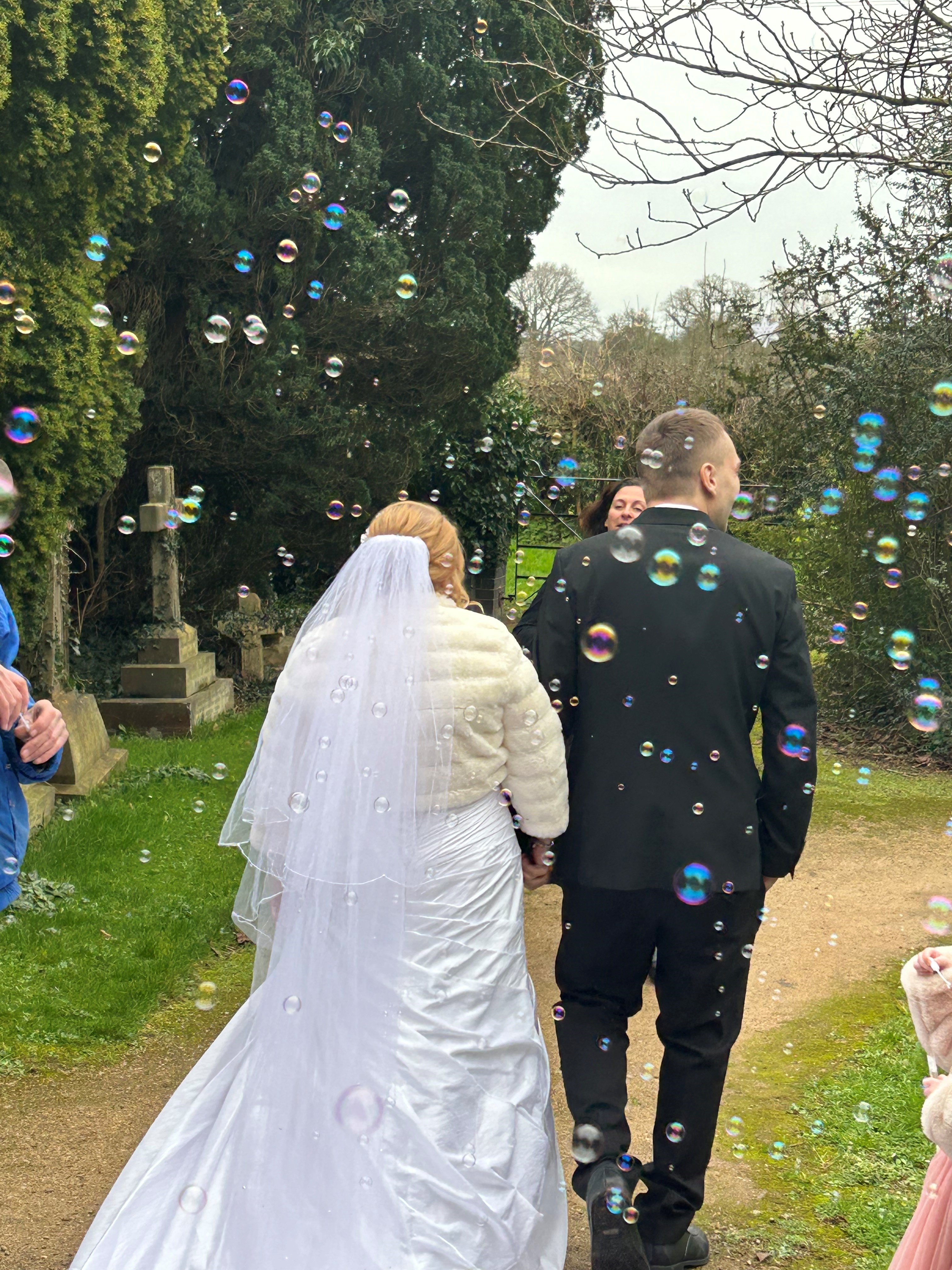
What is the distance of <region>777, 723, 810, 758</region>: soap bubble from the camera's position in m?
2.86

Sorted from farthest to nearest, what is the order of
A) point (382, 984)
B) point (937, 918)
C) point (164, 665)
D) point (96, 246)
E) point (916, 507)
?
point (164, 665), point (916, 507), point (96, 246), point (937, 918), point (382, 984)

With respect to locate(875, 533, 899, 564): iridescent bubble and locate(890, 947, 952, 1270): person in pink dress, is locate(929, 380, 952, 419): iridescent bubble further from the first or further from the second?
locate(890, 947, 952, 1270): person in pink dress

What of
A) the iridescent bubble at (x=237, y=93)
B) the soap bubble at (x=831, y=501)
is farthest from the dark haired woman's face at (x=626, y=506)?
the iridescent bubble at (x=237, y=93)

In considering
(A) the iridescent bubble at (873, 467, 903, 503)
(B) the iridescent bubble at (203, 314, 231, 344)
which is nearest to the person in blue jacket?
(B) the iridescent bubble at (203, 314, 231, 344)

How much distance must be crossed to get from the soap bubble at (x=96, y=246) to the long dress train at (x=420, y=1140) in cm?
517

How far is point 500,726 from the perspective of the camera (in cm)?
297

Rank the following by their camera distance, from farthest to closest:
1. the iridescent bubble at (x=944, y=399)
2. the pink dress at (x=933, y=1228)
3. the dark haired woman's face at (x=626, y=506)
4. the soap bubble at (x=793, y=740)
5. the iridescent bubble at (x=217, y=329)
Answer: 1. the iridescent bubble at (x=217, y=329)
2. the iridescent bubble at (x=944, y=399)
3. the dark haired woman's face at (x=626, y=506)
4. the soap bubble at (x=793, y=740)
5. the pink dress at (x=933, y=1228)

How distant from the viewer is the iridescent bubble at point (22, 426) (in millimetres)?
6566

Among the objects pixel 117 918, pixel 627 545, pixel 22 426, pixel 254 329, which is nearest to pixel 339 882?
pixel 627 545

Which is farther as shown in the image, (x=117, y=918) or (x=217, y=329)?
(x=217, y=329)

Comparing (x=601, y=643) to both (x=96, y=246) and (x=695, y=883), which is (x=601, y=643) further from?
(x=96, y=246)

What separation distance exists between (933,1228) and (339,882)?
4.90 feet

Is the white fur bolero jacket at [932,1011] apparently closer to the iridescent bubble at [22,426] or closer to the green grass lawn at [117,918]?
the green grass lawn at [117,918]

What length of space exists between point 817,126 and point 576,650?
3.03 m
